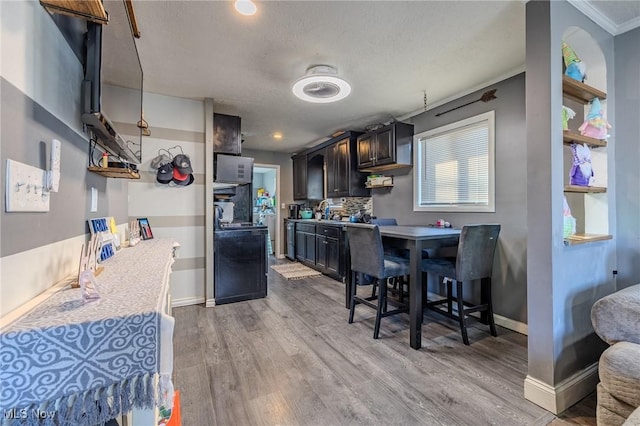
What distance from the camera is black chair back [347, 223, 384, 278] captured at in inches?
97.4

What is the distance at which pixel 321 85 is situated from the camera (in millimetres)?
2527

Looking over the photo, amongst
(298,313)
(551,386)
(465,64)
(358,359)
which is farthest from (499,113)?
(298,313)

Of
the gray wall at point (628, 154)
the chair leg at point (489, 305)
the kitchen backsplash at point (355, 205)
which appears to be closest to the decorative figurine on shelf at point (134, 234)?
the chair leg at point (489, 305)

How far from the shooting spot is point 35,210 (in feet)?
3.00

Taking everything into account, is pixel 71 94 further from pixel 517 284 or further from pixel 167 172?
pixel 517 284

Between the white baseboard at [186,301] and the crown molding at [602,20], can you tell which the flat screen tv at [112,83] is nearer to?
the white baseboard at [186,301]

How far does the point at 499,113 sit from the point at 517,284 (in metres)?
1.66

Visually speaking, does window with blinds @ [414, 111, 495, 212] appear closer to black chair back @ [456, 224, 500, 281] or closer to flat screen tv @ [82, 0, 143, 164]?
black chair back @ [456, 224, 500, 281]

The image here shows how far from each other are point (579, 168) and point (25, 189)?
8.91ft

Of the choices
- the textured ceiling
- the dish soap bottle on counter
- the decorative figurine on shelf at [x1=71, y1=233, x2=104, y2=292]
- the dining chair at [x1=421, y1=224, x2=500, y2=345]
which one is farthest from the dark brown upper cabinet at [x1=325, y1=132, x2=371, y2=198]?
the decorative figurine on shelf at [x1=71, y1=233, x2=104, y2=292]

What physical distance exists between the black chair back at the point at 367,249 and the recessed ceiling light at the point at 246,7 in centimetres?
180

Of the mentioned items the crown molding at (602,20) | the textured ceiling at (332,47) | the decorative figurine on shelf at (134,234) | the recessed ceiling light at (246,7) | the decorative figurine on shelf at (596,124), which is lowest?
the decorative figurine on shelf at (134,234)

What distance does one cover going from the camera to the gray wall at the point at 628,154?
1874mm

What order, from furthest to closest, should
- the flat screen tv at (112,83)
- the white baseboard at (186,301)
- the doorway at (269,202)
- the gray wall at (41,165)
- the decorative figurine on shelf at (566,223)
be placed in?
the doorway at (269,202)
the white baseboard at (186,301)
the decorative figurine on shelf at (566,223)
the flat screen tv at (112,83)
the gray wall at (41,165)
